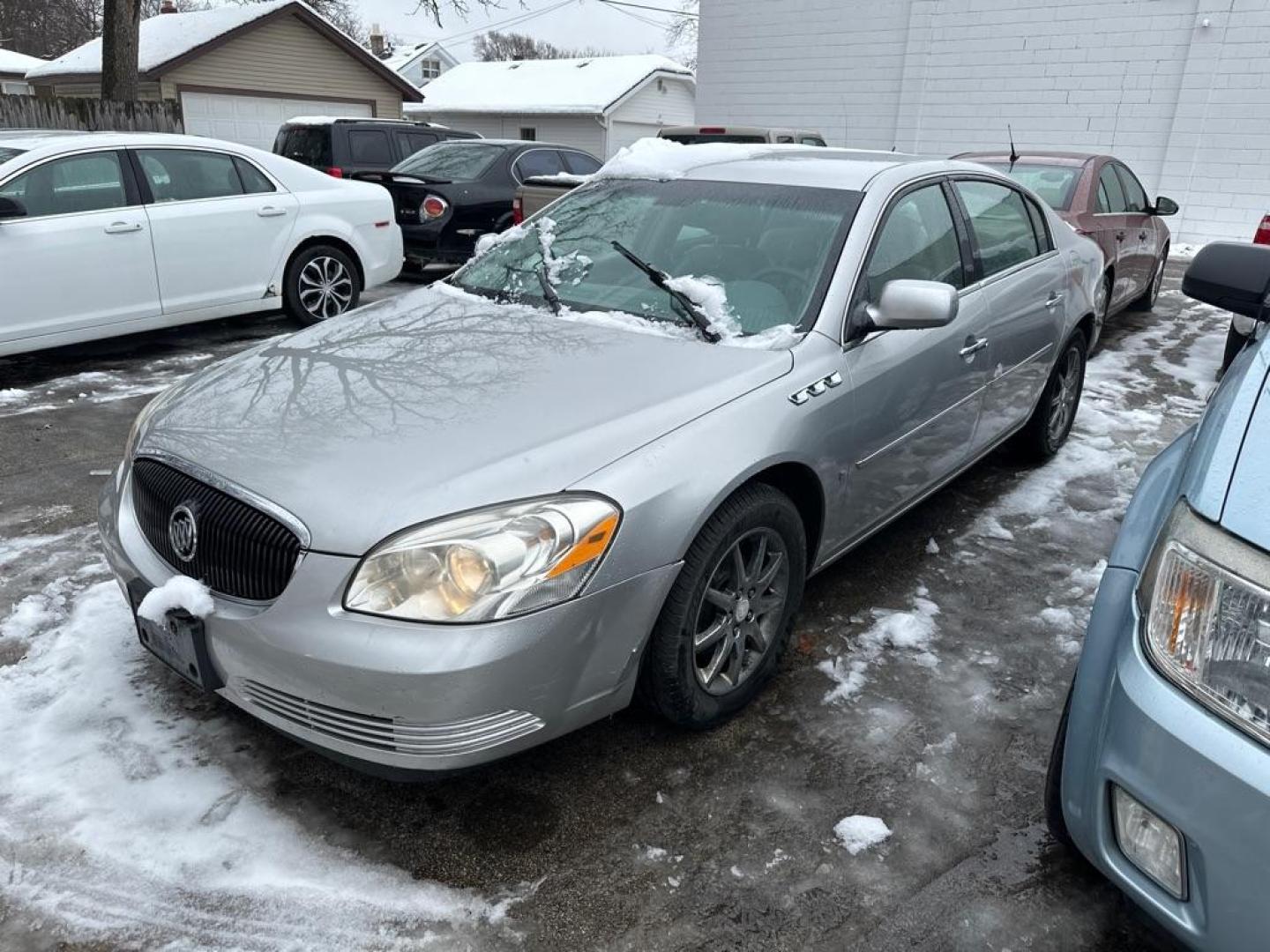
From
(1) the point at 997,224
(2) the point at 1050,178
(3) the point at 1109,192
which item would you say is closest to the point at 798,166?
(1) the point at 997,224

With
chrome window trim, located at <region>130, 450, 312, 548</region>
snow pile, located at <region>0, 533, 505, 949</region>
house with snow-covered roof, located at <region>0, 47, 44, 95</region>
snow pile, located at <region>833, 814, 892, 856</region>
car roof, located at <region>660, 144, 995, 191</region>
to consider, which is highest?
house with snow-covered roof, located at <region>0, 47, 44, 95</region>

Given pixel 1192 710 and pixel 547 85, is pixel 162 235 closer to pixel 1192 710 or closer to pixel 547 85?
pixel 1192 710

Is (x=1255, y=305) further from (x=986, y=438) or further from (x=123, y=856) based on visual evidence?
(x=123, y=856)

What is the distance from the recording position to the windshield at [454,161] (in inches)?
386

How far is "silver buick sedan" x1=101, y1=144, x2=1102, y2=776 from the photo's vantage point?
205cm

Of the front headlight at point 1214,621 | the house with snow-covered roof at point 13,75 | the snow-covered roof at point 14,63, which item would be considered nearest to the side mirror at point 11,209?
the front headlight at point 1214,621

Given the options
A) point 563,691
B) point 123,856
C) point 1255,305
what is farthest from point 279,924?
point 1255,305

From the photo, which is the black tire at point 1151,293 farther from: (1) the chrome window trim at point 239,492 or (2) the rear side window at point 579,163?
(1) the chrome window trim at point 239,492

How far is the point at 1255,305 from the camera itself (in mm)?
2971

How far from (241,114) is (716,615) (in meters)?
23.7

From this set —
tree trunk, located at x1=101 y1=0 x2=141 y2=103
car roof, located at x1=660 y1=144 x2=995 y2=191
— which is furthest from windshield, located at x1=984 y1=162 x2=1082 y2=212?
tree trunk, located at x1=101 y1=0 x2=141 y2=103

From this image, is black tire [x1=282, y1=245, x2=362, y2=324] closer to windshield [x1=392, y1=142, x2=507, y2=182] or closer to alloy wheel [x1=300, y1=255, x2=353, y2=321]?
alloy wheel [x1=300, y1=255, x2=353, y2=321]

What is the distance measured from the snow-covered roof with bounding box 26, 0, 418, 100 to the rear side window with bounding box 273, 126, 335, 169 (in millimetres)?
10934

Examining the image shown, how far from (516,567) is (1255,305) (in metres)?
2.52
